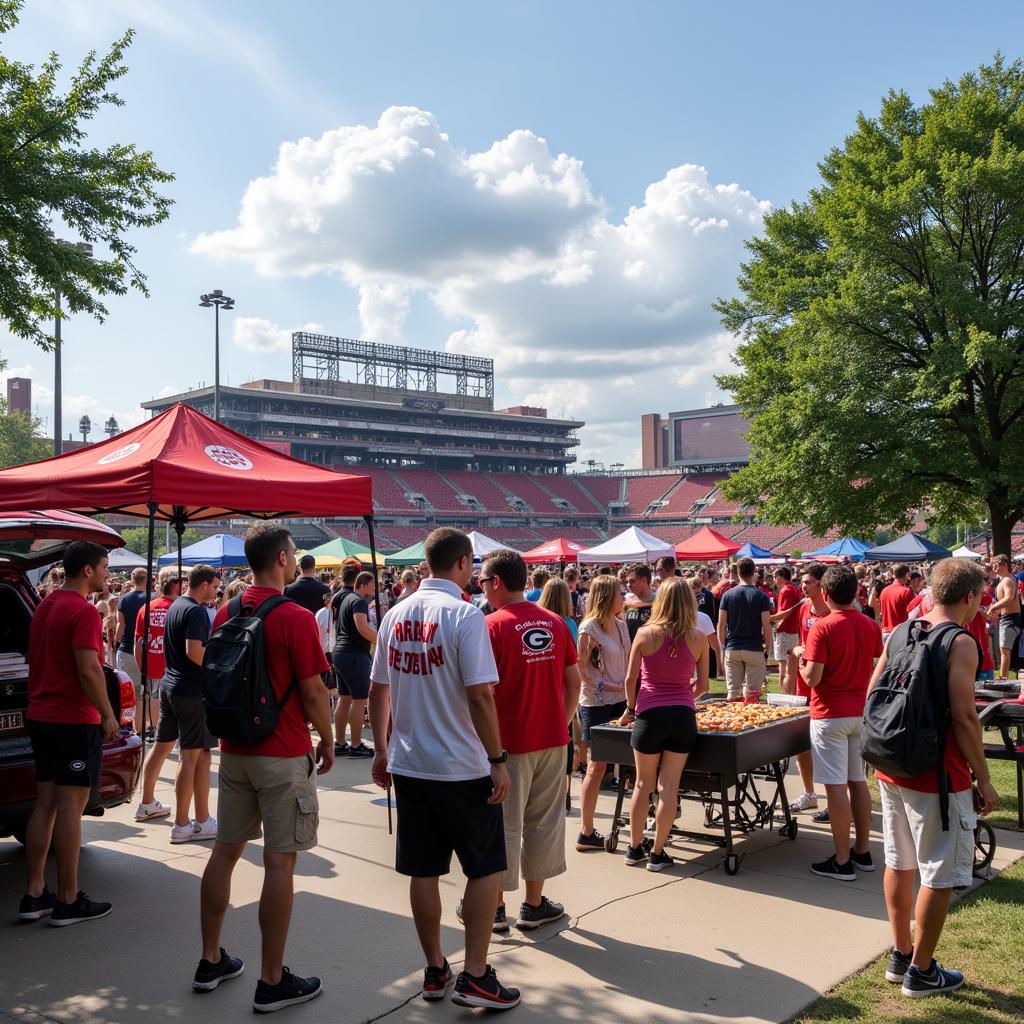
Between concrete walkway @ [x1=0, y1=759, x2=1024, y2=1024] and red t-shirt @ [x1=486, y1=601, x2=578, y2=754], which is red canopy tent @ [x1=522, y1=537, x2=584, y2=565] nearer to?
concrete walkway @ [x1=0, y1=759, x2=1024, y2=1024]

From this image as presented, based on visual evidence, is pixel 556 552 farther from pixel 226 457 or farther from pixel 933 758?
pixel 933 758

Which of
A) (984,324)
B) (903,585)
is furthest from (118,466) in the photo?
(984,324)

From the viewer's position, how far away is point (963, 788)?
4.07 meters

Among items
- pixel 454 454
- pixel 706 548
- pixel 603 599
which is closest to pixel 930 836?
pixel 603 599

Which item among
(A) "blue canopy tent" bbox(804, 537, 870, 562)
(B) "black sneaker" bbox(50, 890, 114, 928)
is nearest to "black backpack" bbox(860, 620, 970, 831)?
(B) "black sneaker" bbox(50, 890, 114, 928)

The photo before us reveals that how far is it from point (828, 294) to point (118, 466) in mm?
24016

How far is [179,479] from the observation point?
609 centimetres

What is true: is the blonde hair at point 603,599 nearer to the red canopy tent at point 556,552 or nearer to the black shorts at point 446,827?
the black shorts at point 446,827

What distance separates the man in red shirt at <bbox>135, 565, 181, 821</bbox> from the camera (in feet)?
→ 23.6

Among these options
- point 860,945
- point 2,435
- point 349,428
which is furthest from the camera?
point 349,428

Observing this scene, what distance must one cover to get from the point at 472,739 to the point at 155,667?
5163mm

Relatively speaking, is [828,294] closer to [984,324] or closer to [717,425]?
[984,324]

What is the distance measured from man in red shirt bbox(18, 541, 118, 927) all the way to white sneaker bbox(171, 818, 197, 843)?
1404 mm

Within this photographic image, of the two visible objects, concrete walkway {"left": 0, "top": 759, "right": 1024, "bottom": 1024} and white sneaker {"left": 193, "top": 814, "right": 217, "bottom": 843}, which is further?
white sneaker {"left": 193, "top": 814, "right": 217, "bottom": 843}
